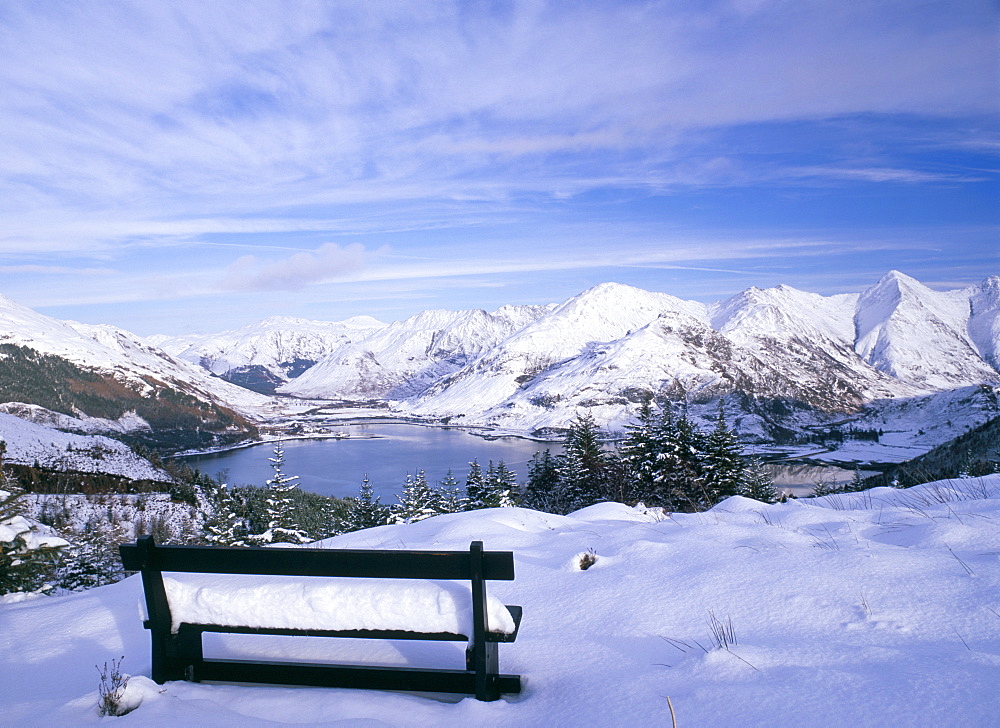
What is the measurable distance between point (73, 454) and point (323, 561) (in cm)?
9278

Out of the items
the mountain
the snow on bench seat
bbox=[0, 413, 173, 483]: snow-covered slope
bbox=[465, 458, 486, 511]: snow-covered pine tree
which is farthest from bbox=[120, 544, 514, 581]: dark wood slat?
the mountain

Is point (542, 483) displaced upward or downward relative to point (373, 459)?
upward

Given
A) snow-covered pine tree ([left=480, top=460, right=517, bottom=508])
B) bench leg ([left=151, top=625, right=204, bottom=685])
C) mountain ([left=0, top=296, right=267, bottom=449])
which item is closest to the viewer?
bench leg ([left=151, top=625, right=204, bottom=685])

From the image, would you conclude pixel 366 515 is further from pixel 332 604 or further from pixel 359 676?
pixel 332 604

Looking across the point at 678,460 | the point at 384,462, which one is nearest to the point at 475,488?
the point at 678,460

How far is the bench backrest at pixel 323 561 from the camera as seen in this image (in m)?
3.25

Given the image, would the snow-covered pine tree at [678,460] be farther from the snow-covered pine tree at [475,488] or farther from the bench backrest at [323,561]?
the bench backrest at [323,561]

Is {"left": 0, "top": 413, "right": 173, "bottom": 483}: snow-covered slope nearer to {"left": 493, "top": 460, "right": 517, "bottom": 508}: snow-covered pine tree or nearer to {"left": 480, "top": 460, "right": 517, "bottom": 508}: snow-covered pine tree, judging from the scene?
{"left": 480, "top": 460, "right": 517, "bottom": 508}: snow-covered pine tree

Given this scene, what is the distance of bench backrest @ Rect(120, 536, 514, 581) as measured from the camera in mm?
3250

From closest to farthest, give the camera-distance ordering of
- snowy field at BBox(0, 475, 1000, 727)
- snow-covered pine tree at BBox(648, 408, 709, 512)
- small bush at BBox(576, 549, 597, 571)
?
snowy field at BBox(0, 475, 1000, 727) < small bush at BBox(576, 549, 597, 571) < snow-covered pine tree at BBox(648, 408, 709, 512)

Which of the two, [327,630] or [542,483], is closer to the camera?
[327,630]

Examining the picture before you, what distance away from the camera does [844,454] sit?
139 m

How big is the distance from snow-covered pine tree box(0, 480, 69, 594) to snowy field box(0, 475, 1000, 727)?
4.46 ft

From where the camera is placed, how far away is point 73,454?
252ft
